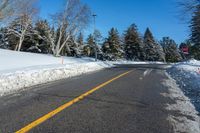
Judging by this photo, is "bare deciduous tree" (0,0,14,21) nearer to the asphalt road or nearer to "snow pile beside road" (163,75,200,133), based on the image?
the asphalt road

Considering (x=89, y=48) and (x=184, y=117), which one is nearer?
(x=184, y=117)

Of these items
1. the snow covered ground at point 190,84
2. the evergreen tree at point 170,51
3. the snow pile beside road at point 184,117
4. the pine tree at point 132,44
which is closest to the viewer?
the snow pile beside road at point 184,117

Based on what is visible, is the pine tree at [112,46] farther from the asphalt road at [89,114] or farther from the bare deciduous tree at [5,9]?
the asphalt road at [89,114]

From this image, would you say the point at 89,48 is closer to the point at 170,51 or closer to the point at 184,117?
the point at 170,51

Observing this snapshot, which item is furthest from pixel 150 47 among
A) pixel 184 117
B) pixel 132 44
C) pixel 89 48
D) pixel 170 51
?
pixel 184 117

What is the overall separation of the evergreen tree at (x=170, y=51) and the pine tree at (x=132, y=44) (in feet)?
88.5

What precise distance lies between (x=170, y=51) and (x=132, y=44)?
1295 inches

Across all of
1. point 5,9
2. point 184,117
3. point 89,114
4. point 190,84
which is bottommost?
point 89,114

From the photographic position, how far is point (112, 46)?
63500 mm

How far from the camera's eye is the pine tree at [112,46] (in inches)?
2488

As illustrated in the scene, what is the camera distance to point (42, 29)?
55781 millimetres

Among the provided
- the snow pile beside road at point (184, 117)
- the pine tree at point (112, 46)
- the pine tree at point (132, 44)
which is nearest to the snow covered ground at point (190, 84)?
the snow pile beside road at point (184, 117)

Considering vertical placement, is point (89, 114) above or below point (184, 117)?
below

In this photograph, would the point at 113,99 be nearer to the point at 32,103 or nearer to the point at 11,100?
the point at 32,103
